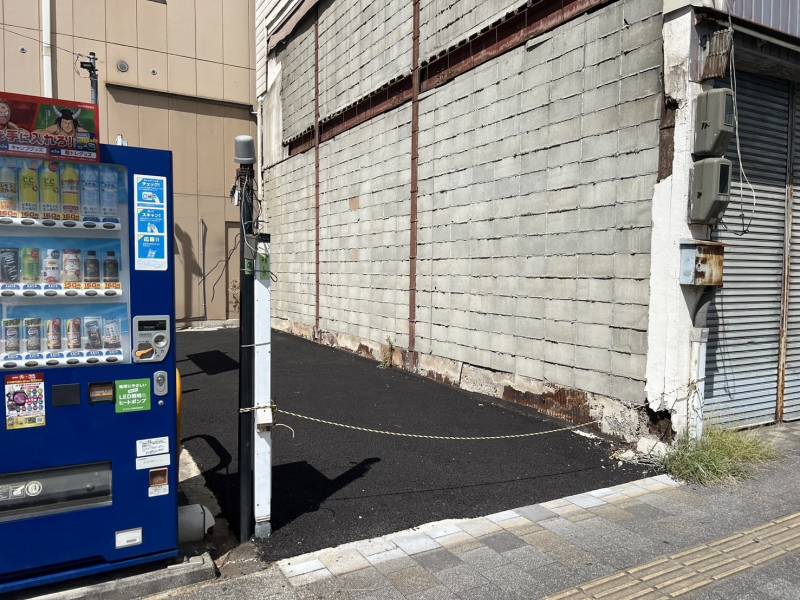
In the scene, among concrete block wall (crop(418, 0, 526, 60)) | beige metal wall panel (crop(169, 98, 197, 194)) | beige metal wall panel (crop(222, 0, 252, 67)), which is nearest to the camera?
concrete block wall (crop(418, 0, 526, 60))

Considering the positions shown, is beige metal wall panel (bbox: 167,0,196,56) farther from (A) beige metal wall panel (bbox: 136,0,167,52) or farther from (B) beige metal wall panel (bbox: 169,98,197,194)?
(B) beige metal wall panel (bbox: 169,98,197,194)

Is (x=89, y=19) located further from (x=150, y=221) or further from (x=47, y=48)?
(x=150, y=221)

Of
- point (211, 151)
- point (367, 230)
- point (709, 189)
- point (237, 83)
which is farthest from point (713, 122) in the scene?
point (237, 83)

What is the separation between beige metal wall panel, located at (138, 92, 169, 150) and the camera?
1588 cm

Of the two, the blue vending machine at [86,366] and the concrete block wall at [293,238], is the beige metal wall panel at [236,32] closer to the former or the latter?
the concrete block wall at [293,238]

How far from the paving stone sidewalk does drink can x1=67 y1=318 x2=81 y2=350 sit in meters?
1.50

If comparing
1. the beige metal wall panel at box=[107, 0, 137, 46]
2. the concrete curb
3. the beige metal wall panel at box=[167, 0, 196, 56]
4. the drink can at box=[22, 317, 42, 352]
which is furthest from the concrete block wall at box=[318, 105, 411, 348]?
the drink can at box=[22, 317, 42, 352]

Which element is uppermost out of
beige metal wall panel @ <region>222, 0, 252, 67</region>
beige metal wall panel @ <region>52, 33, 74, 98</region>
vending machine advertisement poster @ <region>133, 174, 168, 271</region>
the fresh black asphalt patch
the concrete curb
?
beige metal wall panel @ <region>222, 0, 252, 67</region>

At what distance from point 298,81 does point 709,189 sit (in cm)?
1203

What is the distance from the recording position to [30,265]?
304 centimetres

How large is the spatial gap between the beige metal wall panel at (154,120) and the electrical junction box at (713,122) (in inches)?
557

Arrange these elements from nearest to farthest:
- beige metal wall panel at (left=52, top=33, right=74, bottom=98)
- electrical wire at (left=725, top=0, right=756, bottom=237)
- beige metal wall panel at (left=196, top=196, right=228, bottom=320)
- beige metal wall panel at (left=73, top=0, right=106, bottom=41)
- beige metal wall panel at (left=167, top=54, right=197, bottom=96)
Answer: electrical wire at (left=725, top=0, right=756, bottom=237), beige metal wall panel at (left=52, top=33, right=74, bottom=98), beige metal wall panel at (left=73, top=0, right=106, bottom=41), beige metal wall panel at (left=167, top=54, right=197, bottom=96), beige metal wall panel at (left=196, top=196, right=228, bottom=320)

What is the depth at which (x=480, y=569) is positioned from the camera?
11.9ft

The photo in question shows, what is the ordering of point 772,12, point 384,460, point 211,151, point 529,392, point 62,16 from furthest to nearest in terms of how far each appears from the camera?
point 211,151 < point 62,16 < point 529,392 < point 772,12 < point 384,460
